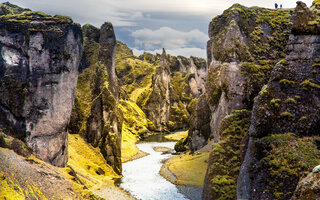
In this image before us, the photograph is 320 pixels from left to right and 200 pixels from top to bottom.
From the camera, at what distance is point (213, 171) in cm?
2845

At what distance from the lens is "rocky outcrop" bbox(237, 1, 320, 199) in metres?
19.4

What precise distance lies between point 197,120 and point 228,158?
138ft

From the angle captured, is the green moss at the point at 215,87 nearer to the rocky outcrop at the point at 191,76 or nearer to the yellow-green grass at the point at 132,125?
the yellow-green grass at the point at 132,125

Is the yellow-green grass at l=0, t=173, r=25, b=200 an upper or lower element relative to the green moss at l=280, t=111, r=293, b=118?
lower

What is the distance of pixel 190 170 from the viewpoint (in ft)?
175

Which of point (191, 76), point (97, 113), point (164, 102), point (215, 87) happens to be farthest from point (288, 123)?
point (191, 76)

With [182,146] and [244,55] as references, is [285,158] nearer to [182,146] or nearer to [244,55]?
[244,55]

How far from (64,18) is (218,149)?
29621mm

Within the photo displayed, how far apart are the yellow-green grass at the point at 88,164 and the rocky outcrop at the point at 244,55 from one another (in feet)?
71.2

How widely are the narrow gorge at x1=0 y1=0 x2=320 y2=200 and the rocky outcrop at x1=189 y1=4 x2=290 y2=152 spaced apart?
149 millimetres

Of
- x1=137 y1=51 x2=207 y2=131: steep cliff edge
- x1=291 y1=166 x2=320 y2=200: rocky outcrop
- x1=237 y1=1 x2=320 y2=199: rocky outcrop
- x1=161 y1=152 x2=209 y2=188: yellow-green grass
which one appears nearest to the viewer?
x1=291 y1=166 x2=320 y2=200: rocky outcrop

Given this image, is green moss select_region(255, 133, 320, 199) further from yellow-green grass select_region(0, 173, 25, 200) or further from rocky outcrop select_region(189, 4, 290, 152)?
yellow-green grass select_region(0, 173, 25, 200)

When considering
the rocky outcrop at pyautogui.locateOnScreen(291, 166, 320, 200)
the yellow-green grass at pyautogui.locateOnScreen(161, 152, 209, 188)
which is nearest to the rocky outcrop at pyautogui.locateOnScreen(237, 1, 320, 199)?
the rocky outcrop at pyautogui.locateOnScreen(291, 166, 320, 200)

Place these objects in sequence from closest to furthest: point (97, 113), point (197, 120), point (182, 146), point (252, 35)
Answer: point (252, 35) → point (97, 113) → point (197, 120) → point (182, 146)
